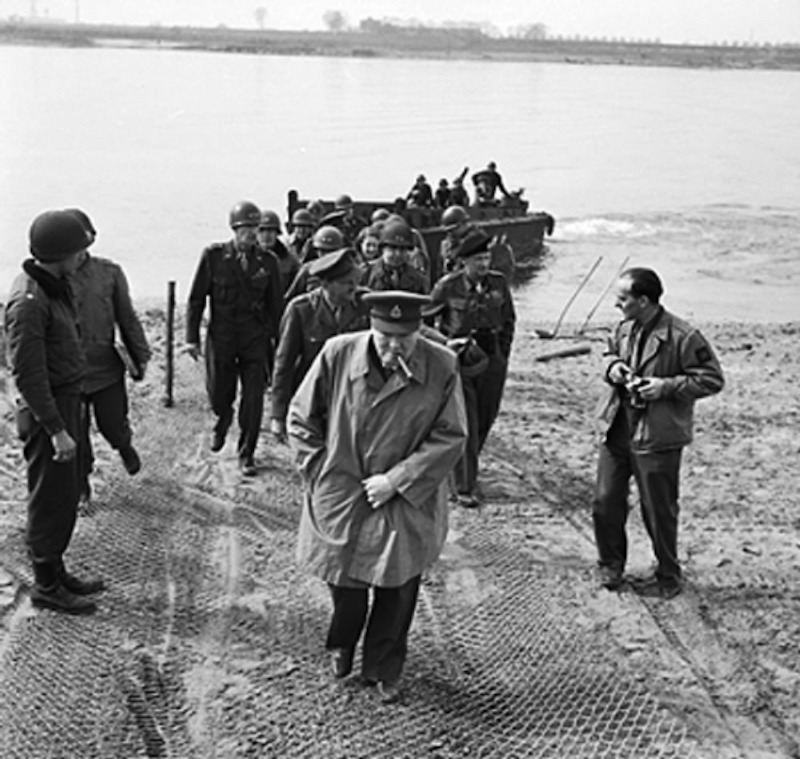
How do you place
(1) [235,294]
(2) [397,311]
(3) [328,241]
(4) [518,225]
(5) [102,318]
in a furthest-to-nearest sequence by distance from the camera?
(4) [518,225], (3) [328,241], (1) [235,294], (5) [102,318], (2) [397,311]

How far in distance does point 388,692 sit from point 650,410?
2014 millimetres

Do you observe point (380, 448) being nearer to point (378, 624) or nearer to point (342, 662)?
point (378, 624)

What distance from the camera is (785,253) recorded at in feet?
88.2

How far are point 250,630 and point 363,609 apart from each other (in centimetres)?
88

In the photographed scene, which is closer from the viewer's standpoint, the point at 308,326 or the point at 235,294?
the point at 308,326

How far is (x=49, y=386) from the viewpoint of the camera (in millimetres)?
5441

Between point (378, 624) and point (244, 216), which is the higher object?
point (244, 216)

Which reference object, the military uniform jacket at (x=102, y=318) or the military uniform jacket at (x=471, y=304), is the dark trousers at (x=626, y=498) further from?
the military uniform jacket at (x=102, y=318)

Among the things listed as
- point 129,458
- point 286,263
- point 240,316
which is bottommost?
point 129,458

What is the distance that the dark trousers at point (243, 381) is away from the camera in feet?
26.3

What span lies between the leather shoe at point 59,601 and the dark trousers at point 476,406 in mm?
2659

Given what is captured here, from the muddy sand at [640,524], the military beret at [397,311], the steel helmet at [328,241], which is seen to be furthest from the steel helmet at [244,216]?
the military beret at [397,311]

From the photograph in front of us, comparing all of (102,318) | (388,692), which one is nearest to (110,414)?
(102,318)

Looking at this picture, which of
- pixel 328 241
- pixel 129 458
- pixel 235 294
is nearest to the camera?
pixel 129 458
